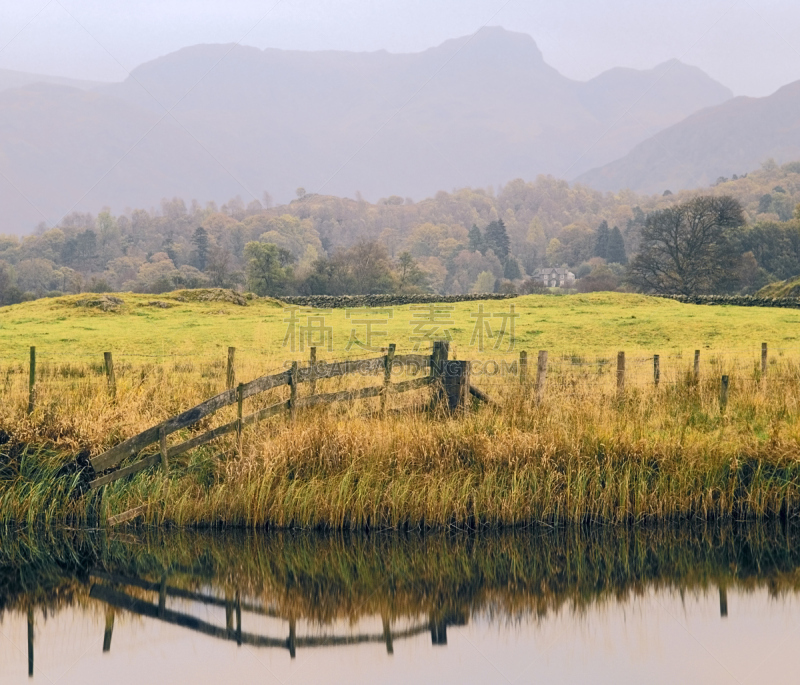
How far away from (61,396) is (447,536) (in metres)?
8.23

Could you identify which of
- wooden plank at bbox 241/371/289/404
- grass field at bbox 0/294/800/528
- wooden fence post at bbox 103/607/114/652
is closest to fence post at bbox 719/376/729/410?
grass field at bbox 0/294/800/528

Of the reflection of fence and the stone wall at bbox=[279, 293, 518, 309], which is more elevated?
the stone wall at bbox=[279, 293, 518, 309]

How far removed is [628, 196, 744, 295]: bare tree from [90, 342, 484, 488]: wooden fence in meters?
79.3

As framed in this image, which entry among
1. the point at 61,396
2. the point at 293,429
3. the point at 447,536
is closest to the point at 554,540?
the point at 447,536

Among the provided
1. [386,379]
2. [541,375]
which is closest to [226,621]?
[386,379]

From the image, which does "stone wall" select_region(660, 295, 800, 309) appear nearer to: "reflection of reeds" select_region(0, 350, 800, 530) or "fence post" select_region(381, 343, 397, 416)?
"reflection of reeds" select_region(0, 350, 800, 530)

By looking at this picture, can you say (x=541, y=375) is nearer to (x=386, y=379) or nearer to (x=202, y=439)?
(x=386, y=379)

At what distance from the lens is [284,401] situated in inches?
616

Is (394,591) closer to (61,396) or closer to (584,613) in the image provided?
(584,613)

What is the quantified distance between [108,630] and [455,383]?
783 cm

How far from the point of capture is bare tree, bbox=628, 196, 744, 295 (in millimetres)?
91312

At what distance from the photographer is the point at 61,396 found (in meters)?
17.4

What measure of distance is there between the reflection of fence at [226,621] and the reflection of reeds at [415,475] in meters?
2.10

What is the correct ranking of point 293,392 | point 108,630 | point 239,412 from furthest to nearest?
1. point 293,392
2. point 239,412
3. point 108,630
